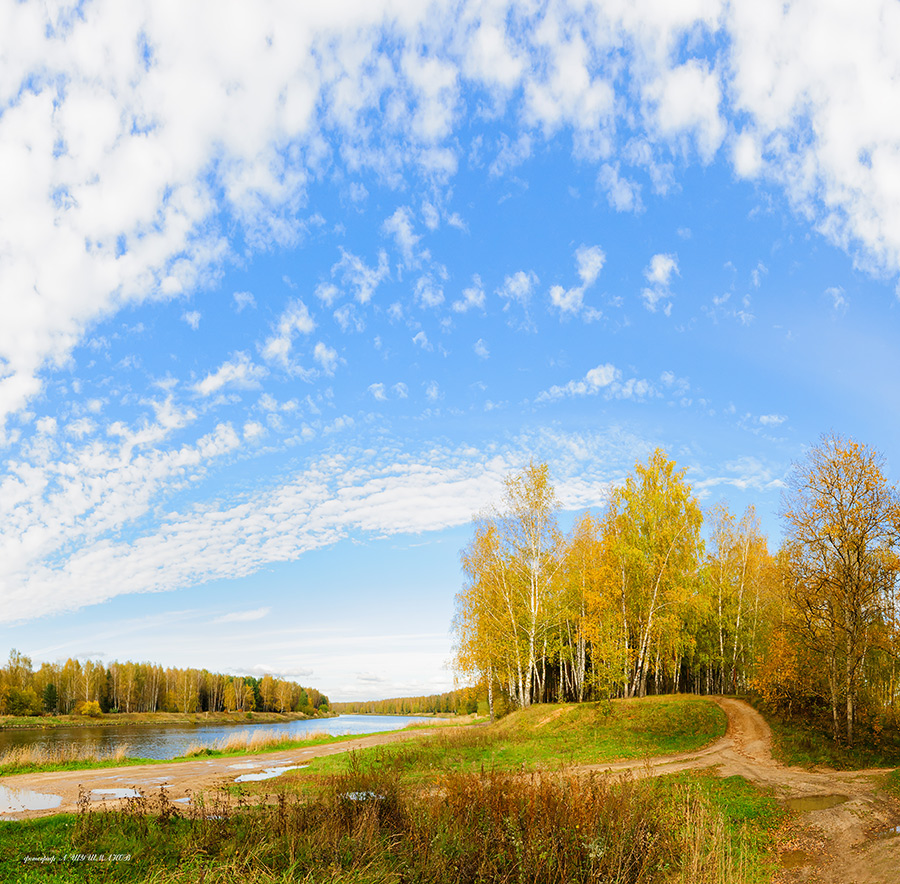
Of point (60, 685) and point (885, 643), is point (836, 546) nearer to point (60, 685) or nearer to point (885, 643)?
point (885, 643)

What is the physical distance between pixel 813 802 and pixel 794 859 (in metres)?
5.15

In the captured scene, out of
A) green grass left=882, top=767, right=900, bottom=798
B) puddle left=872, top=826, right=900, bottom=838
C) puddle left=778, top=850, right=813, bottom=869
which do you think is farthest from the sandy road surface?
green grass left=882, top=767, right=900, bottom=798

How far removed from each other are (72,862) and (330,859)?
3.57 m

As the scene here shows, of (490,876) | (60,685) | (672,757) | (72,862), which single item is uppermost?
(490,876)

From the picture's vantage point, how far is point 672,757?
19.8 meters

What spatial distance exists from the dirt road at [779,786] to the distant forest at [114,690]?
3037 inches

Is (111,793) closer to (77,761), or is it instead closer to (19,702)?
(77,761)

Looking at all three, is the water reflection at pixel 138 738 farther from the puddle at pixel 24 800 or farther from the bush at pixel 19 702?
the bush at pixel 19 702

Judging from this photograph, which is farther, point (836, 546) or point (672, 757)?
point (836, 546)

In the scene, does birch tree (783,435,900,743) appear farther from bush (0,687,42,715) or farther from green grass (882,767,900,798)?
bush (0,687,42,715)

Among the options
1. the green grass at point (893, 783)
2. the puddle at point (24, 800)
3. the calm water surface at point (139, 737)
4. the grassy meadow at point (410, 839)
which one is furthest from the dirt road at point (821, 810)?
the calm water surface at point (139, 737)

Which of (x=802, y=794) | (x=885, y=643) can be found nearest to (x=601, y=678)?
(x=885, y=643)

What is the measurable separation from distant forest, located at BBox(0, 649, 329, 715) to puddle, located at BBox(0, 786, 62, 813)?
79.6 metres

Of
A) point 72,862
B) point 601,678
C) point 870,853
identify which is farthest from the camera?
point 601,678
